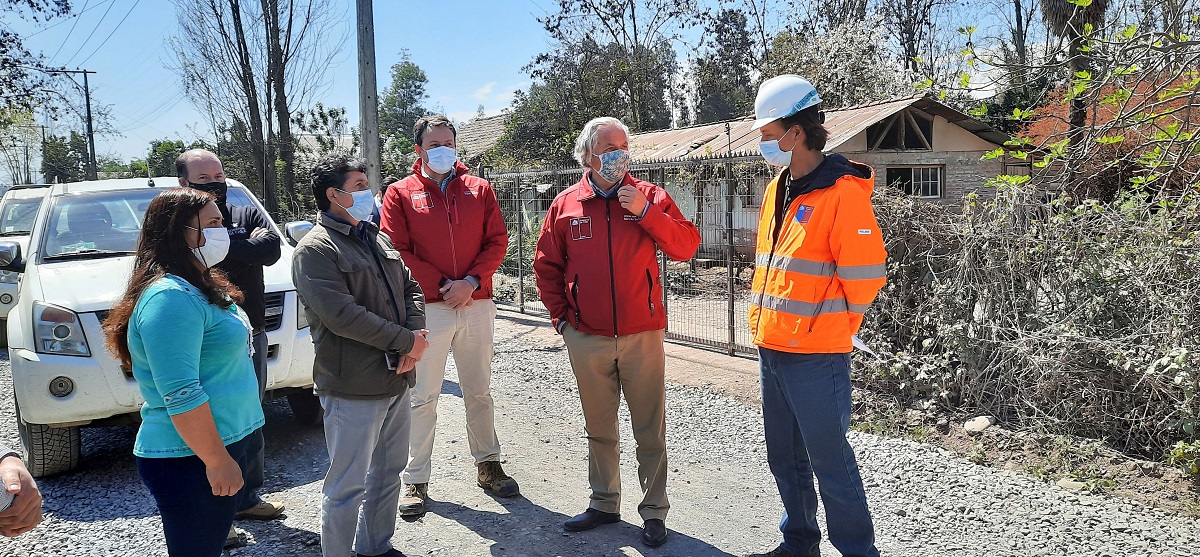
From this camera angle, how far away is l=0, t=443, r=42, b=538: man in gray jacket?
174 cm

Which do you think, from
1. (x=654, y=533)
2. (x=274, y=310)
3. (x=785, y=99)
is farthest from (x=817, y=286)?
(x=274, y=310)

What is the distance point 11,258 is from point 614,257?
4184 millimetres

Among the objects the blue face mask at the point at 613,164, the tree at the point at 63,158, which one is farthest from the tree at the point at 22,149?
the blue face mask at the point at 613,164

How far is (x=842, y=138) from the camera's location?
15523 millimetres

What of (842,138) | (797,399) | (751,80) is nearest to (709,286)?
(797,399)

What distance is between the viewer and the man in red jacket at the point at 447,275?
14.2 ft

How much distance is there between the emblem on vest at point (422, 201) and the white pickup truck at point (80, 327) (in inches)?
54.9

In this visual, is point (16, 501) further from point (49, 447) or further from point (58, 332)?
point (49, 447)

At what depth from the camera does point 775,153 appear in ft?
11.2

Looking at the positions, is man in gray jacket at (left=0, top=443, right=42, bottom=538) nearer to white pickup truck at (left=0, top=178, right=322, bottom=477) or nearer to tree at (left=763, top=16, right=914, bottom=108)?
white pickup truck at (left=0, top=178, right=322, bottom=477)

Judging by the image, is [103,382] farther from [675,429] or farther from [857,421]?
[857,421]

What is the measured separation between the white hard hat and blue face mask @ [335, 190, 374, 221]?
5.53ft

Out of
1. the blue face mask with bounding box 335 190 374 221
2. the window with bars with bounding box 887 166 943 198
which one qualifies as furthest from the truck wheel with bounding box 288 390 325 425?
the window with bars with bounding box 887 166 943 198

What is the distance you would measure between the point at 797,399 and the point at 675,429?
252 cm
